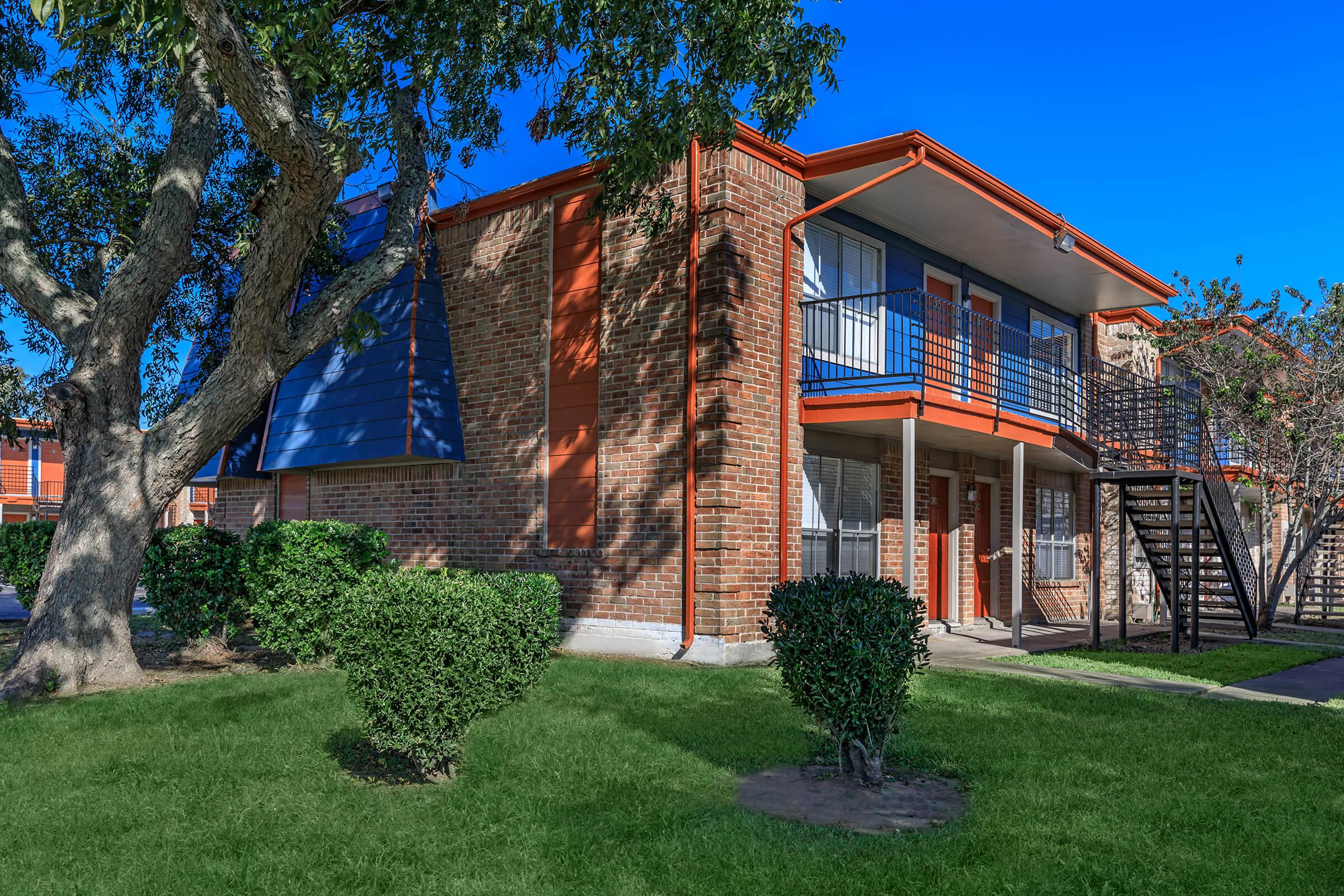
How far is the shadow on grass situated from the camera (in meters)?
5.63

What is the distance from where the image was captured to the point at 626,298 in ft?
36.7

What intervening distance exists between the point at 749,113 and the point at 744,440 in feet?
10.6

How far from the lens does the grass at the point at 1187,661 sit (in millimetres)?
10367

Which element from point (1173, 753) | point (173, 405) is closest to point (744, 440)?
point (1173, 753)

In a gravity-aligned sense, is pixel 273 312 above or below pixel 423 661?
above

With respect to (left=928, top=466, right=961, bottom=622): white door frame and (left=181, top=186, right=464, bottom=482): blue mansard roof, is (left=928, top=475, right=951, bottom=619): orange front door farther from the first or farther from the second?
(left=181, top=186, right=464, bottom=482): blue mansard roof

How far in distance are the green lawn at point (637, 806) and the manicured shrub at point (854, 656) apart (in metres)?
0.59

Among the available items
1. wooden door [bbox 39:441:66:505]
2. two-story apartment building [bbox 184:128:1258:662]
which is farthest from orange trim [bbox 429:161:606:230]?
wooden door [bbox 39:441:66:505]

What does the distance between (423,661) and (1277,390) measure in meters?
16.3

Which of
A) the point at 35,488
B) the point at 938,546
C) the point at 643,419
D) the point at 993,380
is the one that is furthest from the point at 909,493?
the point at 35,488

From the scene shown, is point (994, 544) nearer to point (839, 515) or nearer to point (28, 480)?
point (839, 515)

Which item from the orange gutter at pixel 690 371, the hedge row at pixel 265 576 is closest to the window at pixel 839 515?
the orange gutter at pixel 690 371

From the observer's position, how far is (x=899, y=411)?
35.0 feet

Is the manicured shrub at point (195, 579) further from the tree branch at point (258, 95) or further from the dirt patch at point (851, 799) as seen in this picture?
the dirt patch at point (851, 799)
